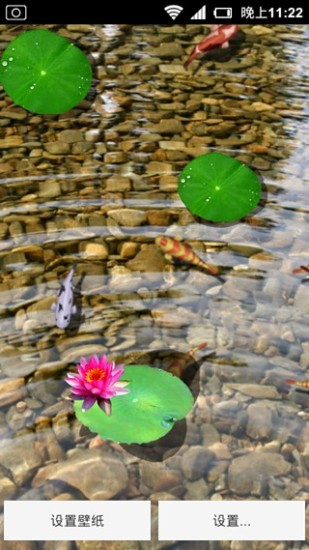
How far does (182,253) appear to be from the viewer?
2613 mm

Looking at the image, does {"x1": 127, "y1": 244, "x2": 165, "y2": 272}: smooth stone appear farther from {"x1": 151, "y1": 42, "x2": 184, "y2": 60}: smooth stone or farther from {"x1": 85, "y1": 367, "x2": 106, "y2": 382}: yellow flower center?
{"x1": 151, "y1": 42, "x2": 184, "y2": 60}: smooth stone

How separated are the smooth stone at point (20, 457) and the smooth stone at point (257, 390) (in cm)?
75

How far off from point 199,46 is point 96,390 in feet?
7.17

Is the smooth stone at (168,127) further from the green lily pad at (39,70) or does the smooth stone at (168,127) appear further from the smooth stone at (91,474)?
the smooth stone at (91,474)

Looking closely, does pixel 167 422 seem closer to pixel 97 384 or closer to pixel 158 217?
pixel 97 384

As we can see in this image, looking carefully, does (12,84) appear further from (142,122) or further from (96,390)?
(96,390)

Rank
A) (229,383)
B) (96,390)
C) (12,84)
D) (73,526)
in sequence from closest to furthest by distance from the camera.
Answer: (73,526) → (96,390) → (229,383) → (12,84)

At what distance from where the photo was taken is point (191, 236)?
2.74 meters
